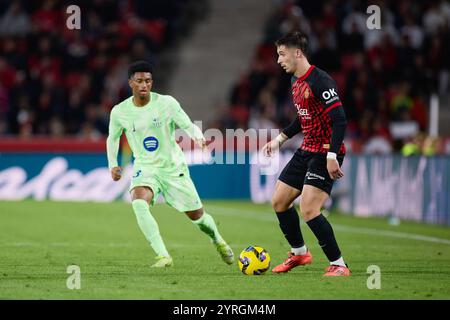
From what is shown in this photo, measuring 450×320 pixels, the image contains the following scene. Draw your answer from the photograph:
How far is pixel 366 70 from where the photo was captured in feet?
82.0

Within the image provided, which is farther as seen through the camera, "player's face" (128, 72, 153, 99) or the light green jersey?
the light green jersey

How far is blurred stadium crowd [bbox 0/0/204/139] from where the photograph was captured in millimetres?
25234

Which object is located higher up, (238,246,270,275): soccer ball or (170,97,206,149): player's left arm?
(170,97,206,149): player's left arm

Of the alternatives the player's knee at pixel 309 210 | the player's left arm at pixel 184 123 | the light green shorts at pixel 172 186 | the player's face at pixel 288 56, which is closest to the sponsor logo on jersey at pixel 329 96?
the player's face at pixel 288 56

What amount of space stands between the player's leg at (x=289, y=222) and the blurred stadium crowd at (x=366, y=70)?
12.2m

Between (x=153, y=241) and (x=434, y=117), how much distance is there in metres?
13.4

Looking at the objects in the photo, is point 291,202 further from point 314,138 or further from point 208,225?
point 208,225

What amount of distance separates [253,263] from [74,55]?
57.8 ft

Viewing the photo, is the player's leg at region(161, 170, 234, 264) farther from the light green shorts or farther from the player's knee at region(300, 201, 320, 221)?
the player's knee at region(300, 201, 320, 221)

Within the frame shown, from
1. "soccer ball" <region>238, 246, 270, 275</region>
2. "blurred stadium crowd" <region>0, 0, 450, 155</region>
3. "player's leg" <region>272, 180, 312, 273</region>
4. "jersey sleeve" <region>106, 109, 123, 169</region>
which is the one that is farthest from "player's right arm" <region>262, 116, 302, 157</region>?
"blurred stadium crowd" <region>0, 0, 450, 155</region>

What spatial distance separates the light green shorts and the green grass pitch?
688 mm

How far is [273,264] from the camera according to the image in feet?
38.1

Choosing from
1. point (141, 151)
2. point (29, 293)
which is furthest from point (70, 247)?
point (29, 293)

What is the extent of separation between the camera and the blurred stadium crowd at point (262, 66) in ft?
79.8
